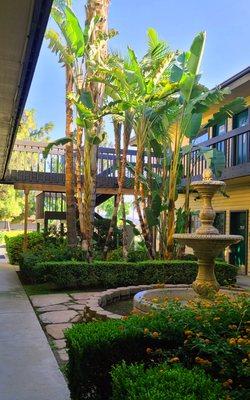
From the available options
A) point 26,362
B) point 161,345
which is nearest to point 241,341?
point 161,345

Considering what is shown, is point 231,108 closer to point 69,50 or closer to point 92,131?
point 92,131

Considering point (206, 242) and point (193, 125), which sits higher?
point (193, 125)

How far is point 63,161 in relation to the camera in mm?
17031

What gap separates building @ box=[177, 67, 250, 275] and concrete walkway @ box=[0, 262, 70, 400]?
29.2 ft

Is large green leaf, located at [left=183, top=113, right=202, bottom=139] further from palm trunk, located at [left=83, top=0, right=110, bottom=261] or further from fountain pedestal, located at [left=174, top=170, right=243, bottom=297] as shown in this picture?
fountain pedestal, located at [left=174, top=170, right=243, bottom=297]

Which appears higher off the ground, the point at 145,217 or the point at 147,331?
the point at 145,217

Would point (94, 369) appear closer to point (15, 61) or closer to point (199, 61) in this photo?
point (15, 61)

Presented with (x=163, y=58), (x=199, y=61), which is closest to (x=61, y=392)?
(x=199, y=61)

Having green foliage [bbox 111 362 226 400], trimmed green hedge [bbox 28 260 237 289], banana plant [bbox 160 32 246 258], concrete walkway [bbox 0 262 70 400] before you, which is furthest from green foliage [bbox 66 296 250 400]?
banana plant [bbox 160 32 246 258]

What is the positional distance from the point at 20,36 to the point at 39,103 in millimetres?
43340

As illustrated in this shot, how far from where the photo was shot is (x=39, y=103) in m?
46.2

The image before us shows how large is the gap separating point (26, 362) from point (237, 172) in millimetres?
10730

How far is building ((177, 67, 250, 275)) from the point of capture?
567 inches

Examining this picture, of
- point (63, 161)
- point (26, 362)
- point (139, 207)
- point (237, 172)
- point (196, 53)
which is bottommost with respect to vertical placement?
point (26, 362)
